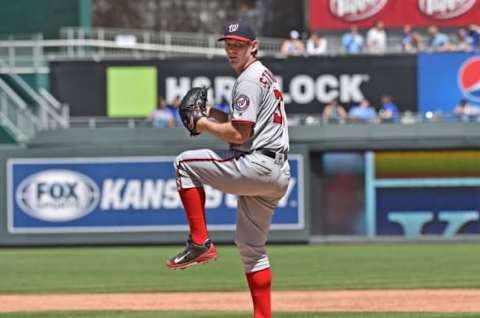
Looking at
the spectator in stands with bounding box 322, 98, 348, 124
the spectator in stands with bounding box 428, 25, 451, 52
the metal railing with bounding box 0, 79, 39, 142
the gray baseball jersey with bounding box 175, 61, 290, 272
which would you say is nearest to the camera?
the gray baseball jersey with bounding box 175, 61, 290, 272

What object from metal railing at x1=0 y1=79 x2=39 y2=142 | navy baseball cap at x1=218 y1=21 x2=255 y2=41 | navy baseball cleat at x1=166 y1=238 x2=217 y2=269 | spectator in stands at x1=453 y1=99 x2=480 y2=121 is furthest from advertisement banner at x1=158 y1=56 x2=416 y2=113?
navy baseball cleat at x1=166 y1=238 x2=217 y2=269

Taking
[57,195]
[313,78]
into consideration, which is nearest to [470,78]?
[313,78]

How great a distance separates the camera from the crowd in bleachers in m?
23.0

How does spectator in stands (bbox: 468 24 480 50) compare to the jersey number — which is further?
spectator in stands (bbox: 468 24 480 50)

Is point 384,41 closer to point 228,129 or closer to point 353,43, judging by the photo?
point 353,43

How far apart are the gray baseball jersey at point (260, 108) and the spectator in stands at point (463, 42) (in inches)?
617

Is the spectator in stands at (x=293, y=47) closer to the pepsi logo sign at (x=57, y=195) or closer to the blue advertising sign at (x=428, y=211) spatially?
the blue advertising sign at (x=428, y=211)

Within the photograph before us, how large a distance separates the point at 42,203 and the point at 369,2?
26.1ft

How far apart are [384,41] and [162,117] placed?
16.3 feet

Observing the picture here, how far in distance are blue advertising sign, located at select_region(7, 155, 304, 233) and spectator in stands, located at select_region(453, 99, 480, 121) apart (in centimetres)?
318

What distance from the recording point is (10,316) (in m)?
10.3

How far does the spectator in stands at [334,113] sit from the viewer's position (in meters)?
21.8

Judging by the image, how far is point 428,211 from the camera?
69.0 feet

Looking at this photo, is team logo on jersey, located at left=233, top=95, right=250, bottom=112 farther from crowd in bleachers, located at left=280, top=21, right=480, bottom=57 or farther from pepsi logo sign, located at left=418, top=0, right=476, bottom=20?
pepsi logo sign, located at left=418, top=0, right=476, bottom=20
